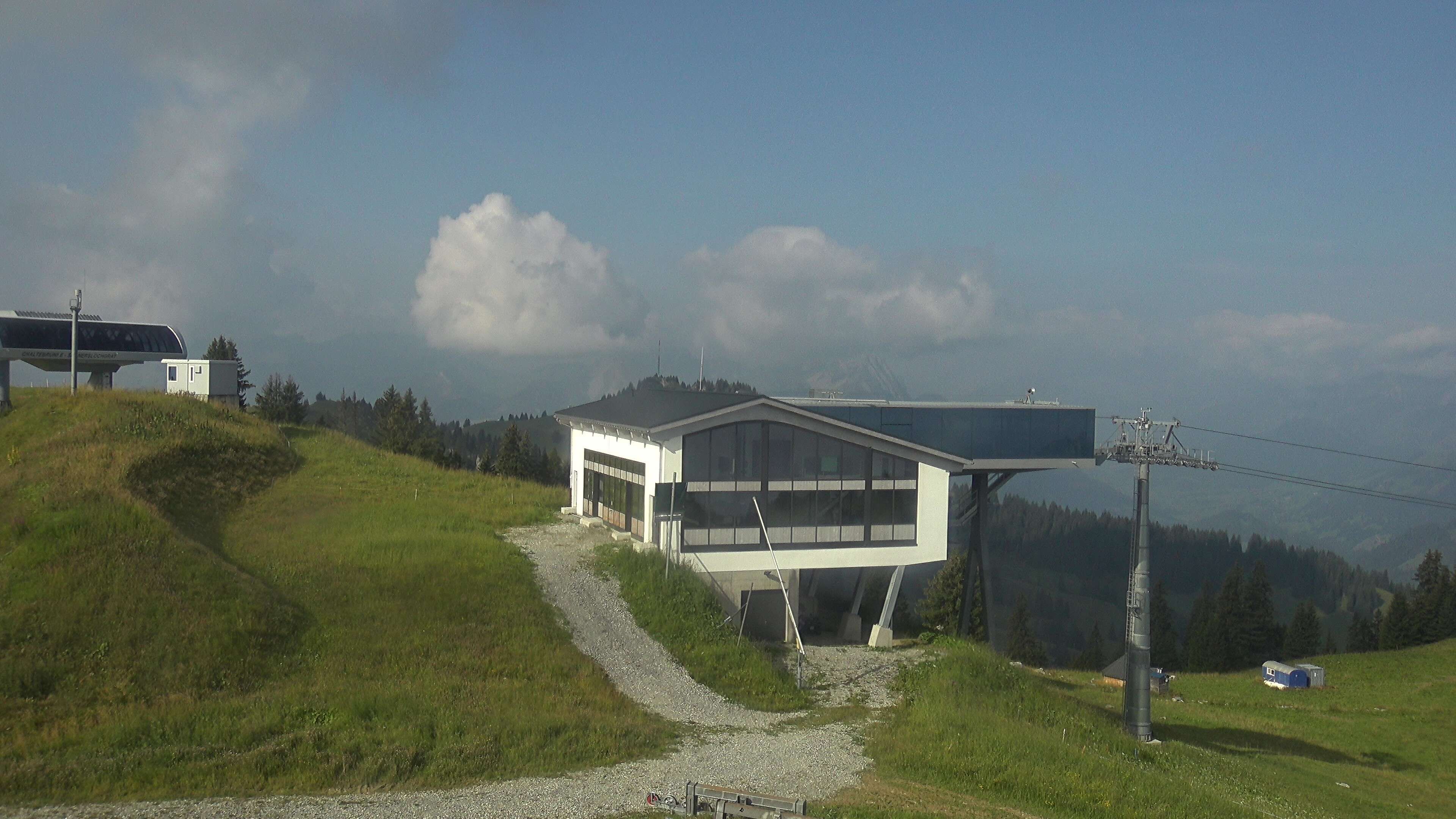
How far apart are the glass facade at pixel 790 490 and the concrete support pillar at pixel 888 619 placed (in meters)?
1.57

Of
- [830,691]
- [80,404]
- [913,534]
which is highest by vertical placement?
[80,404]

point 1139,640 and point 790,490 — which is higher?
point 790,490

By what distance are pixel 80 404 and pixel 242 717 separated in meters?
30.1

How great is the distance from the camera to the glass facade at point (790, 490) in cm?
3112

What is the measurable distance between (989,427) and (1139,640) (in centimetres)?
1334

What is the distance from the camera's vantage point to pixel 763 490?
104 feet

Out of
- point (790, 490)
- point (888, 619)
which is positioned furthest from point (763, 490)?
point (888, 619)

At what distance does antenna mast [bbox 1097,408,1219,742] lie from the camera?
30234mm

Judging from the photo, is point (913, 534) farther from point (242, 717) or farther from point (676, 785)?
point (242, 717)

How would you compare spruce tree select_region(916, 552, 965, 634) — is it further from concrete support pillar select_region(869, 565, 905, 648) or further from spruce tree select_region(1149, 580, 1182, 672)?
concrete support pillar select_region(869, 565, 905, 648)

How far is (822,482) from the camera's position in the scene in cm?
3244

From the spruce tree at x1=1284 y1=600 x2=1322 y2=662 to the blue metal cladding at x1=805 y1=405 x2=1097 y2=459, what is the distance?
206 ft

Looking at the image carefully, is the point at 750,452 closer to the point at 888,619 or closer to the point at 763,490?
the point at 763,490

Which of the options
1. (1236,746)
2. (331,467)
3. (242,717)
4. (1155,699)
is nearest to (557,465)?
(331,467)
